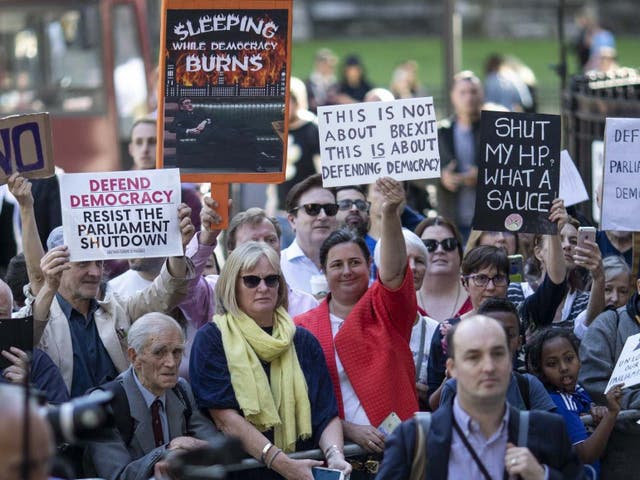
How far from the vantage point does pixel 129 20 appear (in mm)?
18625

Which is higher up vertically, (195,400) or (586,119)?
(586,119)

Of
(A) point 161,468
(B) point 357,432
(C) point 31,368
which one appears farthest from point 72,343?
(B) point 357,432

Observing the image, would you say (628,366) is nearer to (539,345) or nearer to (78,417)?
(539,345)

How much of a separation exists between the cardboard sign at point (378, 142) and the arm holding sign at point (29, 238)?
5.23 ft

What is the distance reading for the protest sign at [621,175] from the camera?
835 cm

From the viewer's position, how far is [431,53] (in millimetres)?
41094

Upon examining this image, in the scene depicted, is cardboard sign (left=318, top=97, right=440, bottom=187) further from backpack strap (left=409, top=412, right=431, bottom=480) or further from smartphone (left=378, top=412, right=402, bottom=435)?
backpack strap (left=409, top=412, right=431, bottom=480)

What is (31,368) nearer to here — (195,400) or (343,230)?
(195,400)

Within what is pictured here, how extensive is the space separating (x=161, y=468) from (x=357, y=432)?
1056 millimetres

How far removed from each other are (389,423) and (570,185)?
2314 millimetres

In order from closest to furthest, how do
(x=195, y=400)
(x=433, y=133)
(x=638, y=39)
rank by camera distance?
(x=195, y=400) < (x=433, y=133) < (x=638, y=39)

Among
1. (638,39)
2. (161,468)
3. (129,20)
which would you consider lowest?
(161,468)

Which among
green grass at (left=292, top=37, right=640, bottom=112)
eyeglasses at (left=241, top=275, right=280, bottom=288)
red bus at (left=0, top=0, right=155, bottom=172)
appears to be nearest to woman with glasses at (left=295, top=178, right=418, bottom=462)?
eyeglasses at (left=241, top=275, right=280, bottom=288)

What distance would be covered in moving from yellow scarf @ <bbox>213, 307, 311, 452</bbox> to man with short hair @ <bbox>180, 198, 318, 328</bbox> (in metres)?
0.61
